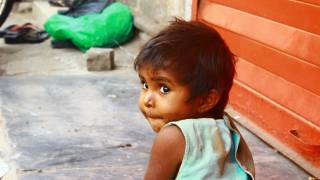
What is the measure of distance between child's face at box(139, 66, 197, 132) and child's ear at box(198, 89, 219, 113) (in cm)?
2

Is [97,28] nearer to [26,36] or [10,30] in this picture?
[26,36]

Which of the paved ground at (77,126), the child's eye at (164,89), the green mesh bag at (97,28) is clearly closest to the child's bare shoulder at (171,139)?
the child's eye at (164,89)

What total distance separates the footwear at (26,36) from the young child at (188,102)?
4.59 m

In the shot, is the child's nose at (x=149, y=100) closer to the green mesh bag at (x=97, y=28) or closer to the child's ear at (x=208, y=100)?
the child's ear at (x=208, y=100)

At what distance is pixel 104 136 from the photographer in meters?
3.31

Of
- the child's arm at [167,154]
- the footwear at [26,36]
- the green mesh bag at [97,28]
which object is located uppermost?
the child's arm at [167,154]

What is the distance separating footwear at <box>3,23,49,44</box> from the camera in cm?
599

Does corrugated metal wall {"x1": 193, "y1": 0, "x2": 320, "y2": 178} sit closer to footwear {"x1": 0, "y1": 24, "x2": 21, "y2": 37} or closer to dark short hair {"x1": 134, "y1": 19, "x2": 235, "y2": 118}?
dark short hair {"x1": 134, "y1": 19, "x2": 235, "y2": 118}

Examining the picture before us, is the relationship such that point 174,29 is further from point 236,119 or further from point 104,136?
point 236,119

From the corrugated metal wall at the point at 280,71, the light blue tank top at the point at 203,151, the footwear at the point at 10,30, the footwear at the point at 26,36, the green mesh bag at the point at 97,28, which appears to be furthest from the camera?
the footwear at the point at 10,30

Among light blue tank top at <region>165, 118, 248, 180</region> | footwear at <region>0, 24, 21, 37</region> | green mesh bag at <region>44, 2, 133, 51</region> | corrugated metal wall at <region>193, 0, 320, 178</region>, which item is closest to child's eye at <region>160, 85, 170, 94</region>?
light blue tank top at <region>165, 118, 248, 180</region>

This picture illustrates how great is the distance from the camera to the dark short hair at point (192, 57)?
159 centimetres

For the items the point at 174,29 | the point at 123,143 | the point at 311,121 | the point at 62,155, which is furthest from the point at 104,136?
the point at 174,29

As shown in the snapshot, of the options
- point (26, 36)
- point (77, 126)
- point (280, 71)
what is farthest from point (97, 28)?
point (280, 71)
